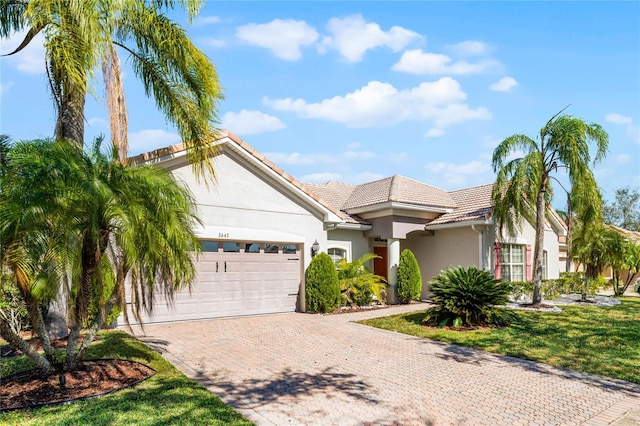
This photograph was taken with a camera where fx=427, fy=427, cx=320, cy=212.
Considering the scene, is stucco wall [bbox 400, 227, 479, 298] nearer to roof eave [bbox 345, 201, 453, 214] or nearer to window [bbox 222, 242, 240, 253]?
roof eave [bbox 345, 201, 453, 214]

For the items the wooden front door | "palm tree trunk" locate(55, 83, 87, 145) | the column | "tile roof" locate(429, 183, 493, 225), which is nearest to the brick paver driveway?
"palm tree trunk" locate(55, 83, 87, 145)

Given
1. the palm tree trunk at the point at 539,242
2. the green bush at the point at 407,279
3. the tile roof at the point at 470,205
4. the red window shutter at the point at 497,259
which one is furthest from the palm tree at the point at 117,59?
the red window shutter at the point at 497,259

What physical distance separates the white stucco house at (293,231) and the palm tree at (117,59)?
228cm

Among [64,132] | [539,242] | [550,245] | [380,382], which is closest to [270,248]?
[64,132]

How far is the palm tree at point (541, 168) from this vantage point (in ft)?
48.4

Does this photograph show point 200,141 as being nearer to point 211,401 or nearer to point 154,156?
point 154,156

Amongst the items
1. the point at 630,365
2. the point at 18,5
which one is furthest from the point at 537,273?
the point at 18,5

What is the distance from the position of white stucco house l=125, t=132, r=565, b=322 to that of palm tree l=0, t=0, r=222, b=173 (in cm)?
228

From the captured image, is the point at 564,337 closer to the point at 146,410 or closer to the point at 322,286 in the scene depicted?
the point at 322,286

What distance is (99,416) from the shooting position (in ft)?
16.9

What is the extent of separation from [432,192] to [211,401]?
15.7 metres

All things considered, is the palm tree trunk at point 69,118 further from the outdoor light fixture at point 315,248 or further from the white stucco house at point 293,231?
the outdoor light fixture at point 315,248

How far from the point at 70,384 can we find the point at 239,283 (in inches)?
292

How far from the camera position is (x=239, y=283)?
13.6m
